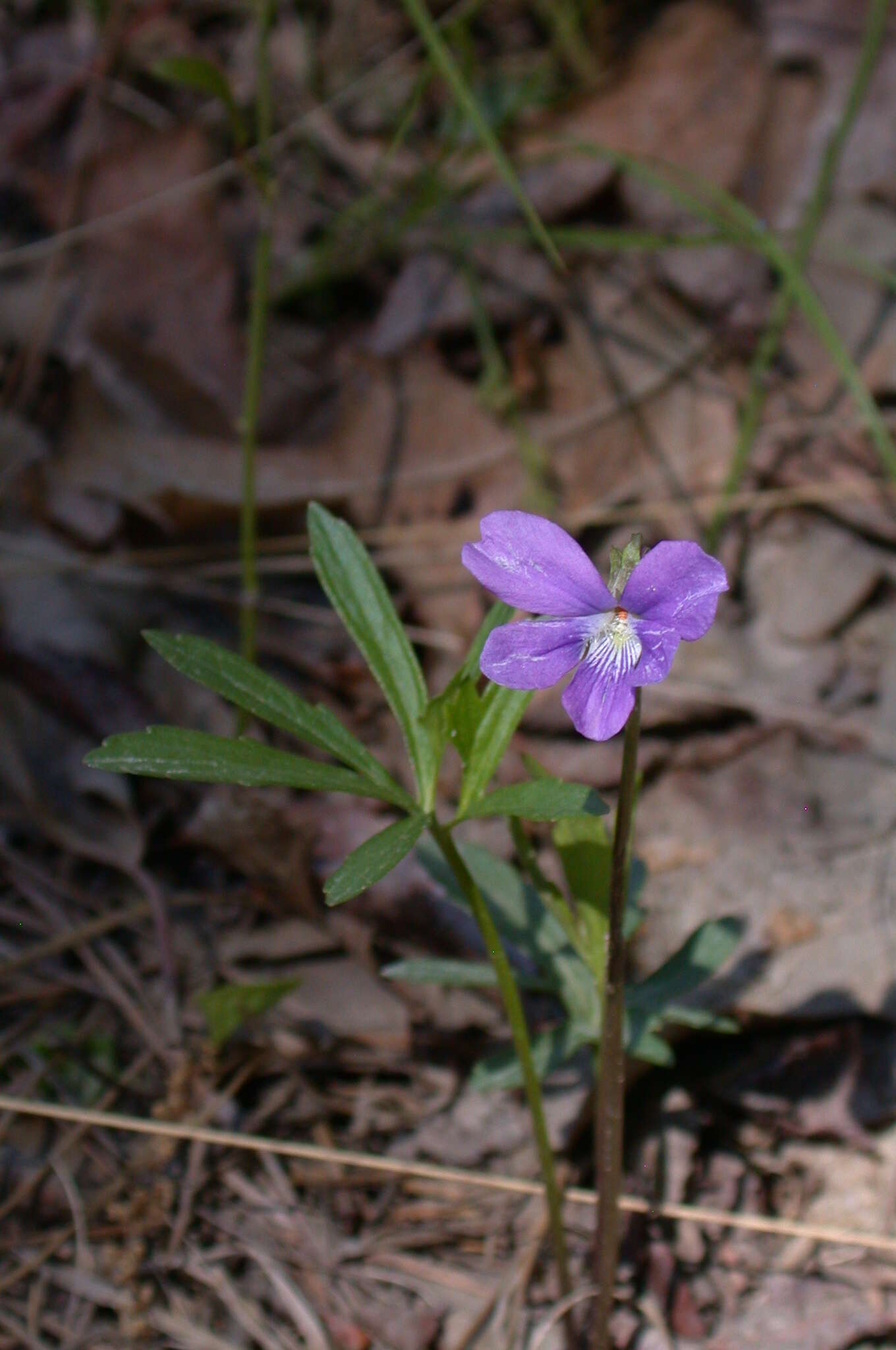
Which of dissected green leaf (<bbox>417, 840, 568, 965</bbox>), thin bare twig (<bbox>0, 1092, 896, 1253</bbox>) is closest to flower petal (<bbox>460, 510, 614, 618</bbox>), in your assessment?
dissected green leaf (<bbox>417, 840, 568, 965</bbox>)

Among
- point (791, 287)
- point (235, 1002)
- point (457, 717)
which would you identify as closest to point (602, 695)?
point (457, 717)

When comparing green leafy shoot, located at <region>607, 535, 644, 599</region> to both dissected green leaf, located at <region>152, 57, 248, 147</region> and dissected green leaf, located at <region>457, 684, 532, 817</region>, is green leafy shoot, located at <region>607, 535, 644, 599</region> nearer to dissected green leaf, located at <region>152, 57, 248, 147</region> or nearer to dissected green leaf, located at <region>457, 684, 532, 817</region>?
dissected green leaf, located at <region>457, 684, 532, 817</region>

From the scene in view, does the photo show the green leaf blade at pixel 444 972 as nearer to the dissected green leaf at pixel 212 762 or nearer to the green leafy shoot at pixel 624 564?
the dissected green leaf at pixel 212 762

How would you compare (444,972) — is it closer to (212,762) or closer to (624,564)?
(212,762)

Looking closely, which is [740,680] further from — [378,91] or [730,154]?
[378,91]

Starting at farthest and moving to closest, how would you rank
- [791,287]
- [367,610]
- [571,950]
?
[791,287] → [571,950] → [367,610]

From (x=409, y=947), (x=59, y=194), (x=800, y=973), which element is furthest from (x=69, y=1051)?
(x=59, y=194)
